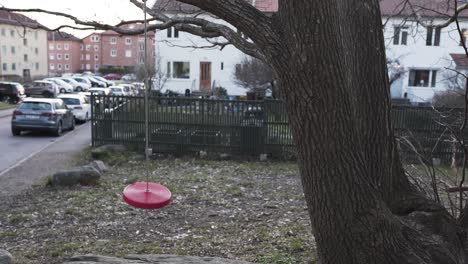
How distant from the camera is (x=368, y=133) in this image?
3.86 m

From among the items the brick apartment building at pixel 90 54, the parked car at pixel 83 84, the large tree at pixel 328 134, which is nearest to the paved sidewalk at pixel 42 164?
the large tree at pixel 328 134

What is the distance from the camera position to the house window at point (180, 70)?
40906 mm

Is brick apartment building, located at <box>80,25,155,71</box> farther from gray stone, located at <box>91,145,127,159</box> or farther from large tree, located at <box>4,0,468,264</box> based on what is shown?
large tree, located at <box>4,0,468,264</box>

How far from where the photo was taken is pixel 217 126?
14.6 m

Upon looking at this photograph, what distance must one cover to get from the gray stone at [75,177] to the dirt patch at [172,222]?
0.75ft

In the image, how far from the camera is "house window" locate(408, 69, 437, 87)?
39969 millimetres

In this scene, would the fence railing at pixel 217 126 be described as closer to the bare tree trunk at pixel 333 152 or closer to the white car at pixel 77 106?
the bare tree trunk at pixel 333 152

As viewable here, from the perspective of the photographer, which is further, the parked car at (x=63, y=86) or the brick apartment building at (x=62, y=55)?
the brick apartment building at (x=62, y=55)

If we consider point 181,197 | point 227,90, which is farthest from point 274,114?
point 227,90

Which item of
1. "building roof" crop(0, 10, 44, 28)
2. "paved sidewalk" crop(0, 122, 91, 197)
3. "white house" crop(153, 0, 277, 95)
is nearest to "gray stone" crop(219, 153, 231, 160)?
"paved sidewalk" crop(0, 122, 91, 197)

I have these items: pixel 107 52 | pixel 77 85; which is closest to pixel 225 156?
pixel 77 85

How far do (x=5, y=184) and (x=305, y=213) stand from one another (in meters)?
6.96

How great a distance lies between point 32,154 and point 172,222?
9.50m

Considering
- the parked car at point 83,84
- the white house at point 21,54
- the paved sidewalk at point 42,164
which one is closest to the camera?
the paved sidewalk at point 42,164
